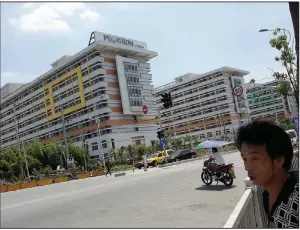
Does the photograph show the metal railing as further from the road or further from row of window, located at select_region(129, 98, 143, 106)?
row of window, located at select_region(129, 98, 143, 106)

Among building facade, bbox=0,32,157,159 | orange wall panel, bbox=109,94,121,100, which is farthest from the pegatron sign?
orange wall panel, bbox=109,94,121,100

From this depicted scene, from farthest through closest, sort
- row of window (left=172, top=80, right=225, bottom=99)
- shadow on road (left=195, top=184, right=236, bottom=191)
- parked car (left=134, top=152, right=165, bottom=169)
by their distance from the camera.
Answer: row of window (left=172, top=80, right=225, bottom=99), parked car (left=134, top=152, right=165, bottom=169), shadow on road (left=195, top=184, right=236, bottom=191)

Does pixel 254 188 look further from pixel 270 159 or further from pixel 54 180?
pixel 54 180

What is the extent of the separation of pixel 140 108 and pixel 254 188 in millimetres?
63462

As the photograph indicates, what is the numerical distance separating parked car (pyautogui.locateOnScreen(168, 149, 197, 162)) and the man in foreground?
109 feet

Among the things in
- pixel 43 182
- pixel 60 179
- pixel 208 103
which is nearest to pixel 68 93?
pixel 208 103

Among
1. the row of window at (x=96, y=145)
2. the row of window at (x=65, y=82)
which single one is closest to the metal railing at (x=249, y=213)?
the row of window at (x=96, y=145)

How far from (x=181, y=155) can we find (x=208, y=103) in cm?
5046

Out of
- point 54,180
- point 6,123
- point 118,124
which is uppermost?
point 6,123

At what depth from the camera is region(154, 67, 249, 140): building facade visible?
83.1m

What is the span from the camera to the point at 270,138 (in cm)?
185

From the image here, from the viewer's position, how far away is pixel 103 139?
6306cm

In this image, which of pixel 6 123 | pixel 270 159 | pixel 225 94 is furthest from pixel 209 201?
pixel 6 123

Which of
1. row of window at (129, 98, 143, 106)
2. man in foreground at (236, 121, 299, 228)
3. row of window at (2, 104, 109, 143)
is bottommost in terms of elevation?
man in foreground at (236, 121, 299, 228)
